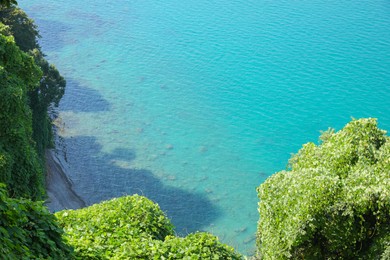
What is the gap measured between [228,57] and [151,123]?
1266 centimetres

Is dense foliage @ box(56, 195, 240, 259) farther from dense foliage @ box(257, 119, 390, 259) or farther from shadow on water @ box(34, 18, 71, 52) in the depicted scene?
shadow on water @ box(34, 18, 71, 52)

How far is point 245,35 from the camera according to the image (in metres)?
55.4

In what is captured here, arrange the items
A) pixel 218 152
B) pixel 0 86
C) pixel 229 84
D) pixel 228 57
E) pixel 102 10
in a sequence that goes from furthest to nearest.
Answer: pixel 102 10, pixel 228 57, pixel 229 84, pixel 218 152, pixel 0 86

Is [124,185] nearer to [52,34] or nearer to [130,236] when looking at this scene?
[130,236]

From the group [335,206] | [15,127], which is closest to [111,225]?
[335,206]

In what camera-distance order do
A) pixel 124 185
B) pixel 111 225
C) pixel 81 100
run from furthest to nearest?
pixel 81 100 < pixel 124 185 < pixel 111 225

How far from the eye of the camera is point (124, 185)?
118 feet

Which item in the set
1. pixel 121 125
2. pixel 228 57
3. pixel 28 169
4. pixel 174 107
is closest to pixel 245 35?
pixel 228 57

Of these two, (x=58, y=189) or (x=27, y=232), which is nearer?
(x=27, y=232)

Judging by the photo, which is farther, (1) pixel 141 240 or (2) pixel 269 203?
(2) pixel 269 203

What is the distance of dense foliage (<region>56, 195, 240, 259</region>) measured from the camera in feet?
42.7

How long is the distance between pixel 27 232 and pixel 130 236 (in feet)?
13.7

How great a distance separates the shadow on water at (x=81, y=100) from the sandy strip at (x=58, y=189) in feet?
30.1

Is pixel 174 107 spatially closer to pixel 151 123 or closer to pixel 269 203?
pixel 151 123
